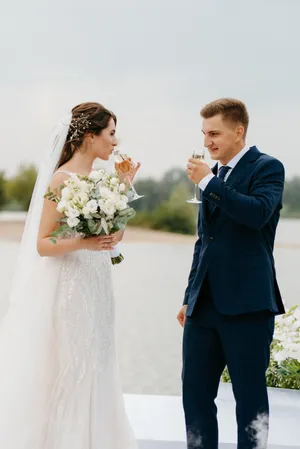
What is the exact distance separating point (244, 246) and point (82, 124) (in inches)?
30.6

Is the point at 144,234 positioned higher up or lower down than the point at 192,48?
lower down

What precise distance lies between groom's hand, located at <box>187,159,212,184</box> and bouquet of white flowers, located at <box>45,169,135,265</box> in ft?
0.80

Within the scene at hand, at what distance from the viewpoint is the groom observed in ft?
7.57

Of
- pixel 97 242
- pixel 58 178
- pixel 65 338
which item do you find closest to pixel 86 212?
pixel 97 242

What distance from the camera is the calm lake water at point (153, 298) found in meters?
6.65

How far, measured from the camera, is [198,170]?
7.47 feet

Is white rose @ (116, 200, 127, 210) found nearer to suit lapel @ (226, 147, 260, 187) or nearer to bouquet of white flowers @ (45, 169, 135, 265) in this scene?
bouquet of white flowers @ (45, 169, 135, 265)

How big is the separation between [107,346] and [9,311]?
420 mm

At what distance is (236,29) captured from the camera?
245 inches

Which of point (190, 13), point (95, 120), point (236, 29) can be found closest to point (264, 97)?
point (236, 29)

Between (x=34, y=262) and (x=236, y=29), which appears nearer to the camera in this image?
(x=34, y=262)

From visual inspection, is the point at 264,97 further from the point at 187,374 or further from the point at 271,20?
the point at 187,374

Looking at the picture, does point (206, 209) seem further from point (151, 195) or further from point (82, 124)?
point (151, 195)

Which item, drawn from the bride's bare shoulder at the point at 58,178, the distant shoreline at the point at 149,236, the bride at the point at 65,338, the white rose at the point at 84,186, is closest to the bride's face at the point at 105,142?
the bride at the point at 65,338
